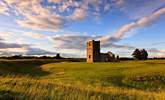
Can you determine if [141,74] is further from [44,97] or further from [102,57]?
[102,57]

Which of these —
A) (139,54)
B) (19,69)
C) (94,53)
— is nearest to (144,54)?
(139,54)

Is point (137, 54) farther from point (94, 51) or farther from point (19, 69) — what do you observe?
point (19, 69)

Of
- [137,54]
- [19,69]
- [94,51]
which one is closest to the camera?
[19,69]

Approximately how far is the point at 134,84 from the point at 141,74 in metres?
4.94

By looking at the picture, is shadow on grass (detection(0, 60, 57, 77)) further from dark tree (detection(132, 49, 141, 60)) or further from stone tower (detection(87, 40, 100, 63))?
dark tree (detection(132, 49, 141, 60))

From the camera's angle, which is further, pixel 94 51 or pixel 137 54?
pixel 137 54

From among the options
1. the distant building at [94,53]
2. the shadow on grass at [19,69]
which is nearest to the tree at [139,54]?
the distant building at [94,53]

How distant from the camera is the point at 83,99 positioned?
7902 mm

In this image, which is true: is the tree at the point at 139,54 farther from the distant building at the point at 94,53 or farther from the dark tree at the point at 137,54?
the distant building at the point at 94,53

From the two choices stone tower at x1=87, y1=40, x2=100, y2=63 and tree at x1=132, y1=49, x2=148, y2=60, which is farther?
tree at x1=132, y1=49, x2=148, y2=60

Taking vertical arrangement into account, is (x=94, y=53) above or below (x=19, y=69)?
above

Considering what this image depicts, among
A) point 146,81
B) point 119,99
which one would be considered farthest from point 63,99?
point 146,81

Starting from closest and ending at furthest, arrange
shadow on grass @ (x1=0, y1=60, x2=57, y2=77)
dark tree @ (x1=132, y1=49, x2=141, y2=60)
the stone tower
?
shadow on grass @ (x1=0, y1=60, x2=57, y2=77) → the stone tower → dark tree @ (x1=132, y1=49, x2=141, y2=60)

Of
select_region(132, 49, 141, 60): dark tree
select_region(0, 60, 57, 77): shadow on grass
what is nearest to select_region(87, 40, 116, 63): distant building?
select_region(0, 60, 57, 77): shadow on grass
